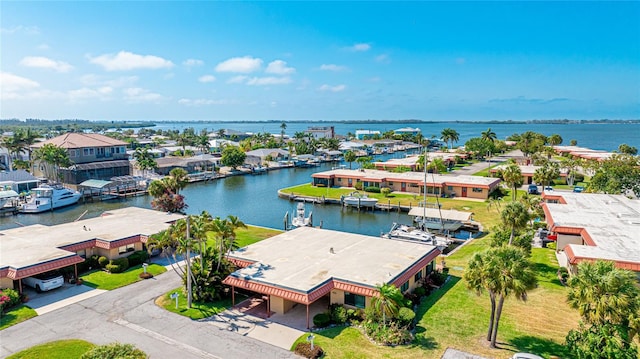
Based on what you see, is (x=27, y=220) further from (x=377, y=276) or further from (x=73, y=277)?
(x=377, y=276)

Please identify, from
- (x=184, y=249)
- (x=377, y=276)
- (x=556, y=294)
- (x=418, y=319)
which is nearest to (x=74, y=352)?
(x=184, y=249)

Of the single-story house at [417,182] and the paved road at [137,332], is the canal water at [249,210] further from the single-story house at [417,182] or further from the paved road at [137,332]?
the paved road at [137,332]

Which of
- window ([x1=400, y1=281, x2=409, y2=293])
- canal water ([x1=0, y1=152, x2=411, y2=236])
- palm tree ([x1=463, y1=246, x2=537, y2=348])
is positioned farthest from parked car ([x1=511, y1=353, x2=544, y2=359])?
canal water ([x1=0, y1=152, x2=411, y2=236])

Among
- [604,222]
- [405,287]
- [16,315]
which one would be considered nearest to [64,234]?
[16,315]

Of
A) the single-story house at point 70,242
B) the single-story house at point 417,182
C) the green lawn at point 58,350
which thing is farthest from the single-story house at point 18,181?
the green lawn at point 58,350

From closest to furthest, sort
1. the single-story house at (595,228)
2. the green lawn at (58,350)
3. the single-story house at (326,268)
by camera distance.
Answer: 1. the green lawn at (58,350)
2. the single-story house at (326,268)
3. the single-story house at (595,228)

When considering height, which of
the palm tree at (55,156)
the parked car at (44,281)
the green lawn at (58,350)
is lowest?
the green lawn at (58,350)
